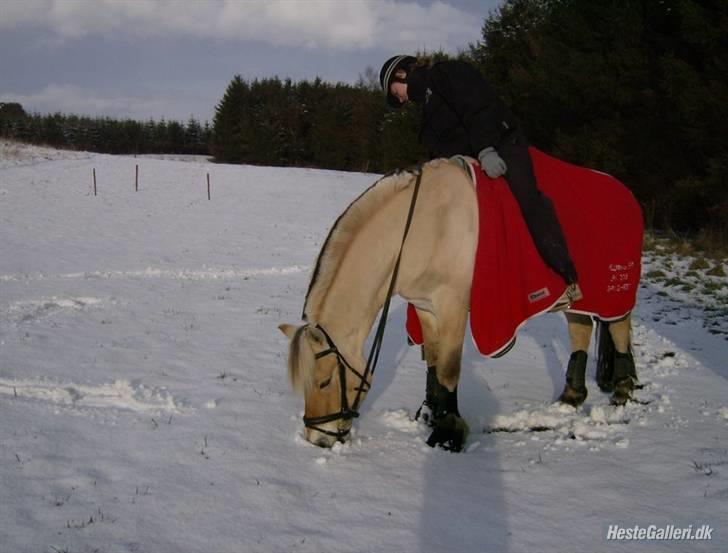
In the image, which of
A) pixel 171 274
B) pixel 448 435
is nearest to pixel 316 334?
pixel 448 435

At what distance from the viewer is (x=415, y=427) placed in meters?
3.93

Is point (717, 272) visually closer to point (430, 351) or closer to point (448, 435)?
point (430, 351)

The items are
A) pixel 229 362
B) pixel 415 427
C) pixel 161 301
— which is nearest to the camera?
pixel 415 427

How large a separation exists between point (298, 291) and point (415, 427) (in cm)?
610

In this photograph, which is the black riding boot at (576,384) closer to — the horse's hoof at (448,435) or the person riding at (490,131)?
the person riding at (490,131)

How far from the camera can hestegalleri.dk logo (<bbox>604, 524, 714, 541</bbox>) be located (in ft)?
8.60

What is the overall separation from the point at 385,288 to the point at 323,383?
70 cm

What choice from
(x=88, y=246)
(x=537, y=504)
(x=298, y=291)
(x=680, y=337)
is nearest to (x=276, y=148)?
(x=88, y=246)

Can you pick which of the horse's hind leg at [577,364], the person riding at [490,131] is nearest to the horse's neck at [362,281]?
the person riding at [490,131]

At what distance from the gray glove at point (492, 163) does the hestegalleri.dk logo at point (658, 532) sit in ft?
6.92

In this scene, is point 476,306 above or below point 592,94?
below

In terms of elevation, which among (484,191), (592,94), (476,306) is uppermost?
(592,94)

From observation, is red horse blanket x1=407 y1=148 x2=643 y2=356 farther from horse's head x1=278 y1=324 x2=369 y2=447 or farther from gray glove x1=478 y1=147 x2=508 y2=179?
horse's head x1=278 y1=324 x2=369 y2=447

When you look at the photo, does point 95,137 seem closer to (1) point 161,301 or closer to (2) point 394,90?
(1) point 161,301
